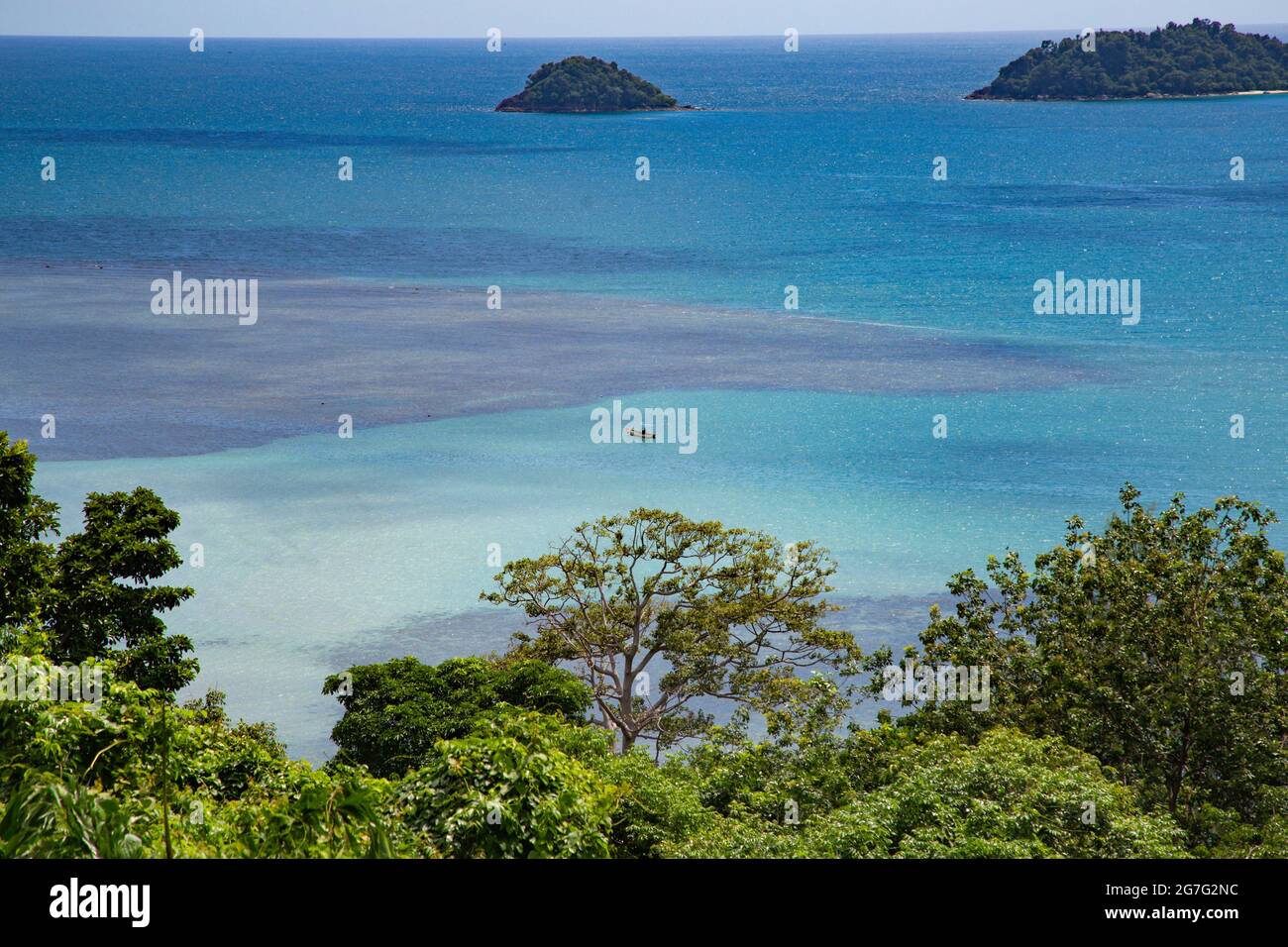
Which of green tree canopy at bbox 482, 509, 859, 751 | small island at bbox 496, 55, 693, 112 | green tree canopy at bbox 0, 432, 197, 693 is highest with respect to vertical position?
small island at bbox 496, 55, 693, 112

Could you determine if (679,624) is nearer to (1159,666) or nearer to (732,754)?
(732,754)

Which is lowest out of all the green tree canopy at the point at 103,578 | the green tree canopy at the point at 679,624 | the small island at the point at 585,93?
the green tree canopy at the point at 679,624

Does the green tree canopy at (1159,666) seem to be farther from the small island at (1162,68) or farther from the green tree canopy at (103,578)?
the small island at (1162,68)

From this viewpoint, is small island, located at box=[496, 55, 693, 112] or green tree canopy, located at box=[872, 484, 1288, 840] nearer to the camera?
green tree canopy, located at box=[872, 484, 1288, 840]

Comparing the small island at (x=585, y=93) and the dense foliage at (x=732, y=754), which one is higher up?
the small island at (x=585, y=93)

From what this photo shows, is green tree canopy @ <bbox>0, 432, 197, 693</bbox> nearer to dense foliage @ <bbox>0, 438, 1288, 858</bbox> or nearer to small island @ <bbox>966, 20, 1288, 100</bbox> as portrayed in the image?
dense foliage @ <bbox>0, 438, 1288, 858</bbox>

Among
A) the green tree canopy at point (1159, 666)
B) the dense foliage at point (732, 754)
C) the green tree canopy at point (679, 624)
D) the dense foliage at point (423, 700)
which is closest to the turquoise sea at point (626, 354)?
the green tree canopy at point (679, 624)

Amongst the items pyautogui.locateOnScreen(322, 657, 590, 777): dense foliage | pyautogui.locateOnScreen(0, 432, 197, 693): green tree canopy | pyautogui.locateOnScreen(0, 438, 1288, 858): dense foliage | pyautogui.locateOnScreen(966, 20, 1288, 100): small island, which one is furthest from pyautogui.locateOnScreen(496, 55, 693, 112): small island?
pyautogui.locateOnScreen(322, 657, 590, 777): dense foliage

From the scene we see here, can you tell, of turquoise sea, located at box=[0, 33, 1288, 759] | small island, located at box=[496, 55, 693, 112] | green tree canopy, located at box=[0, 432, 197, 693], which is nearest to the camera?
green tree canopy, located at box=[0, 432, 197, 693]
